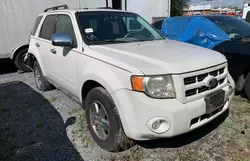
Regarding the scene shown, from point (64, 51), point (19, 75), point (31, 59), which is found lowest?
point (19, 75)

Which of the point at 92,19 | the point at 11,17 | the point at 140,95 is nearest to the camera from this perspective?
the point at 140,95

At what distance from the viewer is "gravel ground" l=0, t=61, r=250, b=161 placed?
3.03m

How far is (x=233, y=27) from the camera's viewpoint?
5461 millimetres

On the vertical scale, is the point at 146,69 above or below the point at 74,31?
below

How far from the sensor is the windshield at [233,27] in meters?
5.20

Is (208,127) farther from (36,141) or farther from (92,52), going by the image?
(36,141)

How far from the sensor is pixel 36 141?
3.43m

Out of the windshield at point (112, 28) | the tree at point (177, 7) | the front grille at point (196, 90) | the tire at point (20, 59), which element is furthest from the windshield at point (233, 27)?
the tree at point (177, 7)

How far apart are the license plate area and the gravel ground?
650 millimetres

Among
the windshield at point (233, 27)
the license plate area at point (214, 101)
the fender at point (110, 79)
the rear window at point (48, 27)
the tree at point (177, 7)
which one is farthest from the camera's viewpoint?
the tree at point (177, 7)

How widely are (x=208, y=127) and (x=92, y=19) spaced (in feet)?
8.09

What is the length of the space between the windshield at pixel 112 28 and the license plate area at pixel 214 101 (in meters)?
1.49

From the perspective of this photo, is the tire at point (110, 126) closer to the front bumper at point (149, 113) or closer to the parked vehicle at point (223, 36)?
the front bumper at point (149, 113)

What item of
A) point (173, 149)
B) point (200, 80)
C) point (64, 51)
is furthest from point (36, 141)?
point (200, 80)
